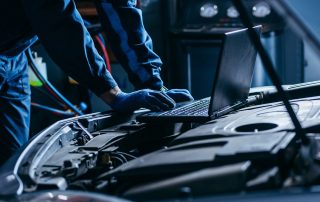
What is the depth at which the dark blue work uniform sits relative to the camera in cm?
167

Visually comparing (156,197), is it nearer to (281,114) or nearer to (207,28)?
(281,114)

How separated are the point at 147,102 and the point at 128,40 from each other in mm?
502

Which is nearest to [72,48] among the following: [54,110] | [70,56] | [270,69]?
[70,56]

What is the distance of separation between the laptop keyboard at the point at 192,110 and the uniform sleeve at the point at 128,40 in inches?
14.7

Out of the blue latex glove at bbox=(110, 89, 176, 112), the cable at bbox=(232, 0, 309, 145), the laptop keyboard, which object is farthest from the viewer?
the blue latex glove at bbox=(110, 89, 176, 112)

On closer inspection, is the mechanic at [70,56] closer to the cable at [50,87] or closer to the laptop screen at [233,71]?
the laptop screen at [233,71]

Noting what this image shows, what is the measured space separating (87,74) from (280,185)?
37.6 inches

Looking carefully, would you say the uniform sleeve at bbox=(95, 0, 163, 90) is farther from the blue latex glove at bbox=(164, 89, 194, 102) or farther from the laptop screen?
the laptop screen

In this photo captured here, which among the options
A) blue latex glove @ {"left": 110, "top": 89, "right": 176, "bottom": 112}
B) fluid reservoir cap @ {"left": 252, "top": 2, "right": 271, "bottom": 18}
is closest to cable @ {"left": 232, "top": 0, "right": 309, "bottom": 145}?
blue latex glove @ {"left": 110, "top": 89, "right": 176, "bottom": 112}

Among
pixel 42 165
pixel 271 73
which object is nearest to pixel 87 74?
pixel 42 165

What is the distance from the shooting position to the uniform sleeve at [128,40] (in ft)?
6.56

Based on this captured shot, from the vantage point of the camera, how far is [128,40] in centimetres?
202

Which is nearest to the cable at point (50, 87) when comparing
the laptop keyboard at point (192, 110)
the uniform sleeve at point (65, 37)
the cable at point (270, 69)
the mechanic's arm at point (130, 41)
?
the mechanic's arm at point (130, 41)

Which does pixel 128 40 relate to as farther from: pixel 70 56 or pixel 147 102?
pixel 147 102
